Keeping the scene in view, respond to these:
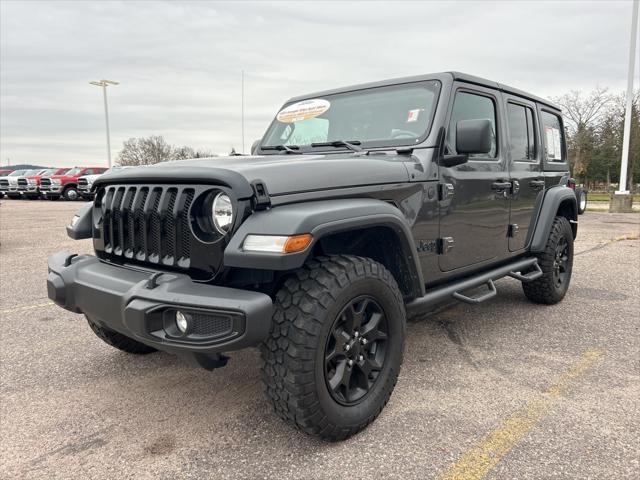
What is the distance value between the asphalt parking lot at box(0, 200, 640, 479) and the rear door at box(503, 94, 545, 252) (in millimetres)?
865

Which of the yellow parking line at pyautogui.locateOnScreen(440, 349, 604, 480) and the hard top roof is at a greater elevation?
the hard top roof

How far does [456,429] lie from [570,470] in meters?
0.54

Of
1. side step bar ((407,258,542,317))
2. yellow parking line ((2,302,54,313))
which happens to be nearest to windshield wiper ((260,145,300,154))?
side step bar ((407,258,542,317))

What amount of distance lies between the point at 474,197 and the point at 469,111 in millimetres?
641

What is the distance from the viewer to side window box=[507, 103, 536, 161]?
4.17 meters

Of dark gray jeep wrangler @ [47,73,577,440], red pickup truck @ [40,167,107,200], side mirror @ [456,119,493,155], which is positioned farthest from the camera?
red pickup truck @ [40,167,107,200]

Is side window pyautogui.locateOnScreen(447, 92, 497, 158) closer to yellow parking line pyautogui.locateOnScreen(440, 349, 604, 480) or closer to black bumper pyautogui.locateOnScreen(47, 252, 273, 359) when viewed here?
yellow parking line pyautogui.locateOnScreen(440, 349, 604, 480)

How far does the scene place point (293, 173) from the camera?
2.39 meters

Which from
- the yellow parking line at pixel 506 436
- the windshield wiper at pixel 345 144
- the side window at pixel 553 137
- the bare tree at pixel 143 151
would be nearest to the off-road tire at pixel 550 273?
the side window at pixel 553 137

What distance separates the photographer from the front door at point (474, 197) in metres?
3.28

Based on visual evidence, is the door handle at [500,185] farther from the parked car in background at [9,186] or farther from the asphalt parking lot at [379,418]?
the parked car in background at [9,186]

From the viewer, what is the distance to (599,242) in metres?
9.88

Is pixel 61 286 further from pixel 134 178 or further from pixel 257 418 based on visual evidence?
pixel 257 418

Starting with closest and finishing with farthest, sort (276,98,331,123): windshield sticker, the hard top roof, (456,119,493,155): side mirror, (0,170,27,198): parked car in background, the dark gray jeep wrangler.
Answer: the dark gray jeep wrangler, (456,119,493,155): side mirror, the hard top roof, (276,98,331,123): windshield sticker, (0,170,27,198): parked car in background
